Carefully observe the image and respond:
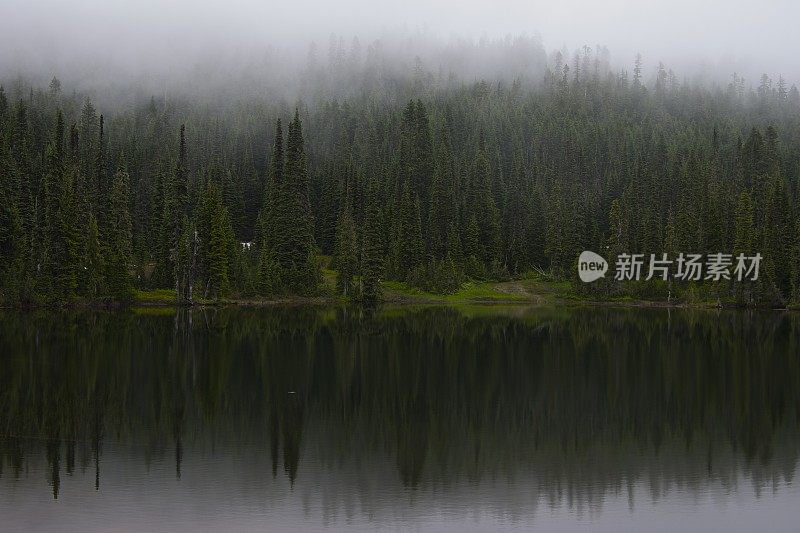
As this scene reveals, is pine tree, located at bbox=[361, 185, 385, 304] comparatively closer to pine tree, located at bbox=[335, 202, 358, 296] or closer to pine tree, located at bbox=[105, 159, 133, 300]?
pine tree, located at bbox=[335, 202, 358, 296]

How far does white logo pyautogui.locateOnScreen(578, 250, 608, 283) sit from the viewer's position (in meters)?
136

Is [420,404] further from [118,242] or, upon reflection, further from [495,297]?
[495,297]

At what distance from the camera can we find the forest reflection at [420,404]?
2556 centimetres

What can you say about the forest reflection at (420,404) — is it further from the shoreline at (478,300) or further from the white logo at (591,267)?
the white logo at (591,267)

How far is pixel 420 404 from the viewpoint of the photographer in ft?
117

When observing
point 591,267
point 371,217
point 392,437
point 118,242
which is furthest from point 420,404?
point 591,267

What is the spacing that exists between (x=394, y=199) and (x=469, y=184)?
59.0 ft

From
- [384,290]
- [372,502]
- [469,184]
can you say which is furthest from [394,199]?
[372,502]

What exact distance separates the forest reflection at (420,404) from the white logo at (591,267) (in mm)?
65805

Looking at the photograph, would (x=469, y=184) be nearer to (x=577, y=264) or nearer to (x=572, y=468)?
(x=577, y=264)

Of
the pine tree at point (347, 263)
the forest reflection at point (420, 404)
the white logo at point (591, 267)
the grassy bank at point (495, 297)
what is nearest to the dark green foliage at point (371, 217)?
the pine tree at point (347, 263)

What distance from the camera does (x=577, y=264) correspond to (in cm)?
14088

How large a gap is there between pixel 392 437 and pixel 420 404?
687 cm

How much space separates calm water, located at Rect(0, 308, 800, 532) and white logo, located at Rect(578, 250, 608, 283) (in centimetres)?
7746
